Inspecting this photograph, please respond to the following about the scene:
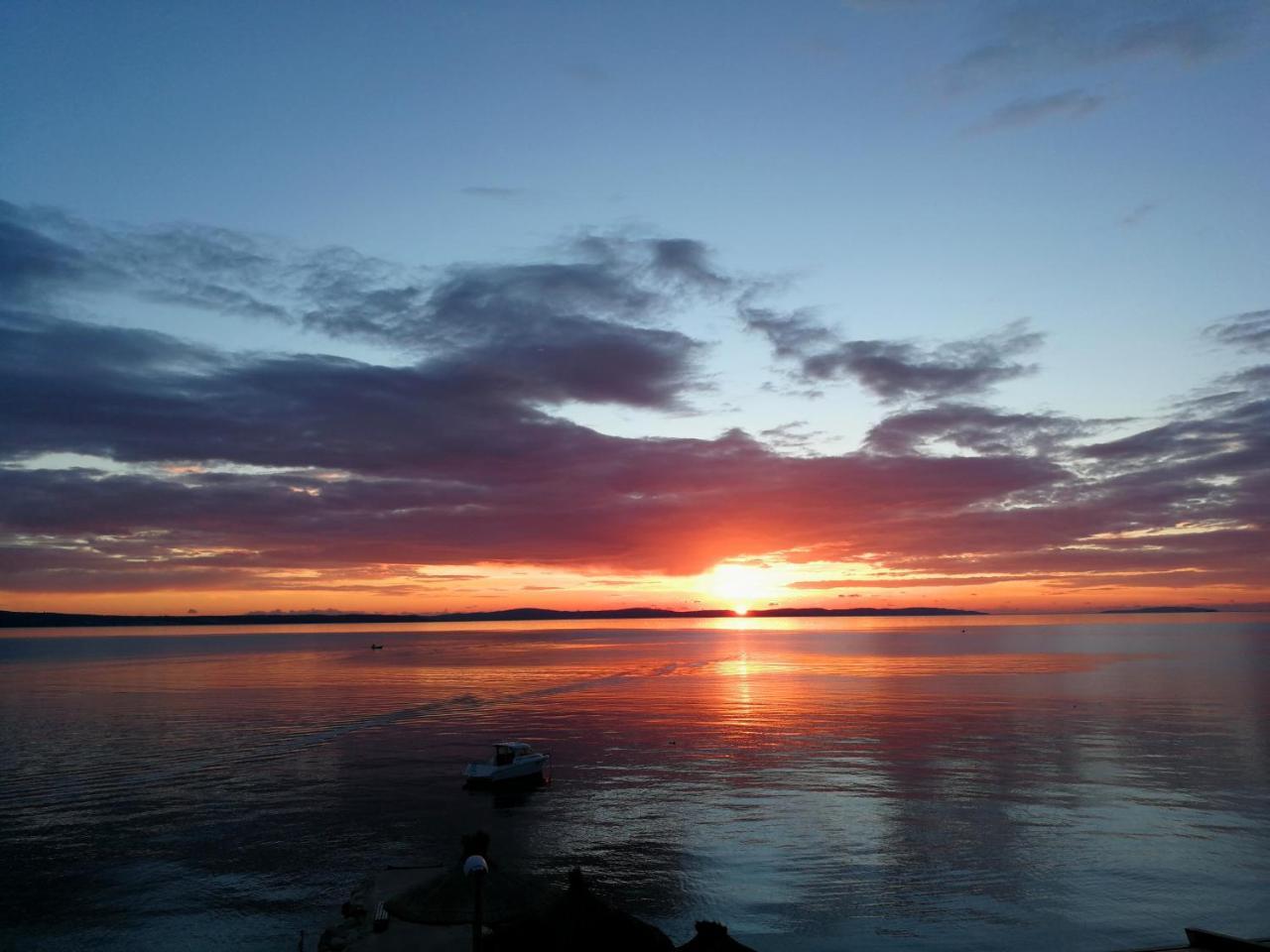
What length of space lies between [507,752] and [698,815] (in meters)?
17.3

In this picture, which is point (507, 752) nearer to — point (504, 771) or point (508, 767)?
point (508, 767)

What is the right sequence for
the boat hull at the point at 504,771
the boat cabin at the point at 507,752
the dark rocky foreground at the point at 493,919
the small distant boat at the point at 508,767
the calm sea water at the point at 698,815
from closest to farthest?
1. the dark rocky foreground at the point at 493,919
2. the calm sea water at the point at 698,815
3. the boat hull at the point at 504,771
4. the small distant boat at the point at 508,767
5. the boat cabin at the point at 507,752

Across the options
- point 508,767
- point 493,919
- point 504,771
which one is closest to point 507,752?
point 508,767

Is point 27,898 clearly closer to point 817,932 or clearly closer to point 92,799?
point 92,799

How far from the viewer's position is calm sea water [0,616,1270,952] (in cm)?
3744

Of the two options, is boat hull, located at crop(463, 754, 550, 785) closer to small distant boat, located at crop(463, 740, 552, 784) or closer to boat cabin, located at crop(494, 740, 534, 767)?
small distant boat, located at crop(463, 740, 552, 784)

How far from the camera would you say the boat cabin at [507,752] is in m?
63.2

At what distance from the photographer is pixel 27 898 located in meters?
39.4

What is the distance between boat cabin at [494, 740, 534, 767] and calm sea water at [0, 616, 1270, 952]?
3684 mm

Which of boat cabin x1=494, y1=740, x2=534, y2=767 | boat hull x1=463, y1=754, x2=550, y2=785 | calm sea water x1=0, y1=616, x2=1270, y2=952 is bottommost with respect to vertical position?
calm sea water x1=0, y1=616, x2=1270, y2=952

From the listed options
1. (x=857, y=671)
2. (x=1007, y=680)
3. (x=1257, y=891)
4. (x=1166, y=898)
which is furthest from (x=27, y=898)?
(x=857, y=671)

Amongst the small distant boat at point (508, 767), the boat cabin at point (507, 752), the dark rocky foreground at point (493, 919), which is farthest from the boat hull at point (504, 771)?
the dark rocky foreground at point (493, 919)

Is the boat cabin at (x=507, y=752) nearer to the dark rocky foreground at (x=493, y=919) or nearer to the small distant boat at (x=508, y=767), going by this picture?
the small distant boat at (x=508, y=767)

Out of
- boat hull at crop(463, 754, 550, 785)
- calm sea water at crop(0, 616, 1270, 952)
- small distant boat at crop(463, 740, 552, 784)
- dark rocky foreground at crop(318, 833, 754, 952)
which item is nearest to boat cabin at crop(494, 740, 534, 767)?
small distant boat at crop(463, 740, 552, 784)
